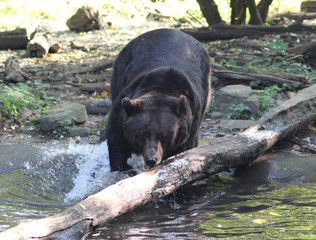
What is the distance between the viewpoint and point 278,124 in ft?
21.7

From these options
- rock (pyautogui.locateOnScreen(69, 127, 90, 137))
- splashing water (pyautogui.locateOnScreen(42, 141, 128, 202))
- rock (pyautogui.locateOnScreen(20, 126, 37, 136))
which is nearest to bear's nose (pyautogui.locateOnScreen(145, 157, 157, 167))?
splashing water (pyautogui.locateOnScreen(42, 141, 128, 202))

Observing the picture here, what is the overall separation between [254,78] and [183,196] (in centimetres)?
516

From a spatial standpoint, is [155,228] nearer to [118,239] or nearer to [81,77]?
[118,239]

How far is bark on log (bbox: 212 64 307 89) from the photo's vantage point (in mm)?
10055

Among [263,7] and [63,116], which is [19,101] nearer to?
[63,116]

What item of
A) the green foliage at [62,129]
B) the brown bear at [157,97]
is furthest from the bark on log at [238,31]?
the brown bear at [157,97]

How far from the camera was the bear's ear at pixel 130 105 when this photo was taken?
496cm

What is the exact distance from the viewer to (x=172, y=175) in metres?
4.83

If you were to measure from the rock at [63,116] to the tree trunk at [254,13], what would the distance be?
→ 7007mm

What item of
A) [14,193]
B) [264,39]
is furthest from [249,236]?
[264,39]

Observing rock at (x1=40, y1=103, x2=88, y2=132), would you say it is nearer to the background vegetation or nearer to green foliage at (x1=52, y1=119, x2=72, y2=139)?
green foliage at (x1=52, y1=119, x2=72, y2=139)

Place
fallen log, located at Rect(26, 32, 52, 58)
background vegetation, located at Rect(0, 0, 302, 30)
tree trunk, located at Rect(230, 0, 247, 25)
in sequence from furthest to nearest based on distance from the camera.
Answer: background vegetation, located at Rect(0, 0, 302, 30), tree trunk, located at Rect(230, 0, 247, 25), fallen log, located at Rect(26, 32, 52, 58)

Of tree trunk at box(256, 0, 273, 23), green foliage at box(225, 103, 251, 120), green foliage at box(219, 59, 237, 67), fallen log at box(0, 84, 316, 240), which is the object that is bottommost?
green foliage at box(225, 103, 251, 120)

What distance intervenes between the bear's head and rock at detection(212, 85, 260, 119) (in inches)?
151
